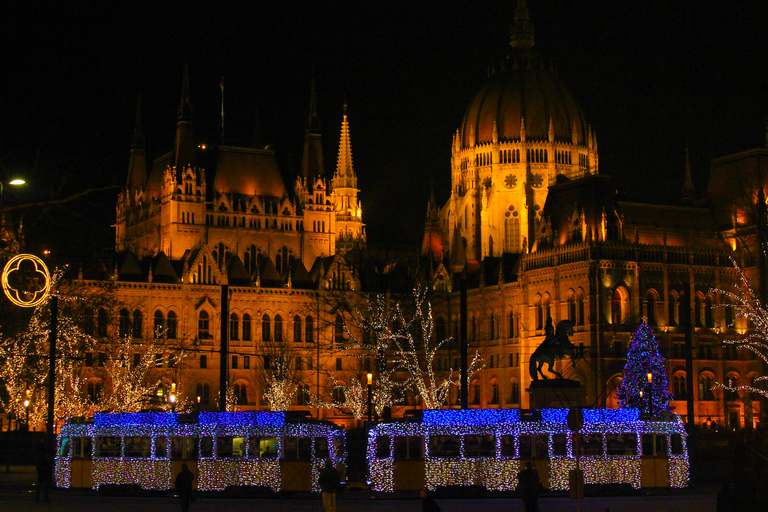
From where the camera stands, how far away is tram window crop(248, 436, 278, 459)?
1994 inches

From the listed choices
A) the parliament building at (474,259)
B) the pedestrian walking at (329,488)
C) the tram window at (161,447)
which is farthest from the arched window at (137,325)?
the pedestrian walking at (329,488)

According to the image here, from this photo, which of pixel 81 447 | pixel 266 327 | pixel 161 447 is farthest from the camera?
pixel 266 327

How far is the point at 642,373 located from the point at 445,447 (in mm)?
34182

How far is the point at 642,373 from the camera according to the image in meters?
81.7

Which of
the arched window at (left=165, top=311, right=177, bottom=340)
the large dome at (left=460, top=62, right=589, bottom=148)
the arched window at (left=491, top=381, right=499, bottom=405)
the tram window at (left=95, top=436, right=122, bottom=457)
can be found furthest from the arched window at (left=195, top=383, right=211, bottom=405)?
the tram window at (left=95, top=436, right=122, bottom=457)

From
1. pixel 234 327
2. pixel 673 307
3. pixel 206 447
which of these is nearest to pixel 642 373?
pixel 673 307

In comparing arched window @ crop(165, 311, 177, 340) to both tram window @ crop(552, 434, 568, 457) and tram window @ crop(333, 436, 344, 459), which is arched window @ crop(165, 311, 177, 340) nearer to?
tram window @ crop(333, 436, 344, 459)

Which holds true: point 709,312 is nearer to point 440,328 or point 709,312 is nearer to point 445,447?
point 440,328

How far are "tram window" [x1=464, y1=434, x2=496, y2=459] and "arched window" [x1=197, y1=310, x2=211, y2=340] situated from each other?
7140 cm

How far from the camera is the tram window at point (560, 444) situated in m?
50.4

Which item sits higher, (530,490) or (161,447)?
(161,447)

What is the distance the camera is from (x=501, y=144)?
144125 millimetres

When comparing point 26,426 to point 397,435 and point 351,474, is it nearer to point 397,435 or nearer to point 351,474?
point 351,474

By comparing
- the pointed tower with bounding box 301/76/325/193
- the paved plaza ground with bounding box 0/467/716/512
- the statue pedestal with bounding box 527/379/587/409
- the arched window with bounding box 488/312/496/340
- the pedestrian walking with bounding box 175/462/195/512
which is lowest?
the paved plaza ground with bounding box 0/467/716/512
